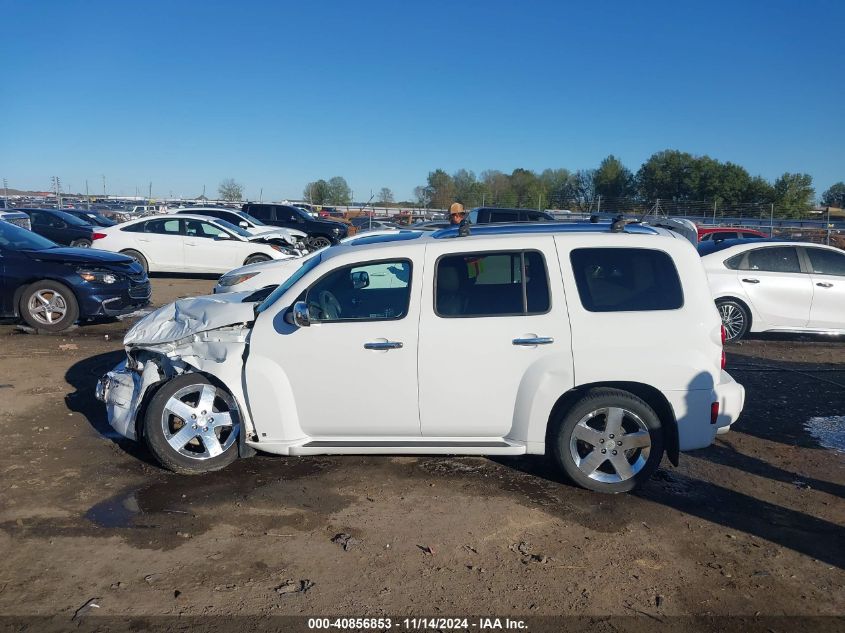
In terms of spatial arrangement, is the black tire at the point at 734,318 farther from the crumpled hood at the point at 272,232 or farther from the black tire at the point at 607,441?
the crumpled hood at the point at 272,232

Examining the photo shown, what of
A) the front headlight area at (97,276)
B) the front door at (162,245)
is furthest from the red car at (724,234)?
the front headlight area at (97,276)

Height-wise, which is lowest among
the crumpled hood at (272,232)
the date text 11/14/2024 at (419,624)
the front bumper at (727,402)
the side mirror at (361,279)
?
the date text 11/14/2024 at (419,624)

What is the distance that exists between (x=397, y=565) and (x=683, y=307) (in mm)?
2520

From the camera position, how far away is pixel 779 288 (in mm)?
10141

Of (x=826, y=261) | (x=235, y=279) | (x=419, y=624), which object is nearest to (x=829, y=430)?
(x=419, y=624)

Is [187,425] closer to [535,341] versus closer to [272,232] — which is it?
[535,341]

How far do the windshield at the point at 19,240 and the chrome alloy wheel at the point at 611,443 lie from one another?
28.5 feet

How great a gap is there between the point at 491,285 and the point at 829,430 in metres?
3.67

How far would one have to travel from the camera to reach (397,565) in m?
3.87

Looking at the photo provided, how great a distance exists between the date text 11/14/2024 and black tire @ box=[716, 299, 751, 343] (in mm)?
7993

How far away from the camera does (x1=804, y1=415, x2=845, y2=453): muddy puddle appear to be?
5.90 metres

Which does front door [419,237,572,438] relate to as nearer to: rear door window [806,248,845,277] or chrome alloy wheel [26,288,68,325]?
chrome alloy wheel [26,288,68,325]

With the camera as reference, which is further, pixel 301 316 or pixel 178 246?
pixel 178 246

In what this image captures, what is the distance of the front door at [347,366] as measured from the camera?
473 cm
